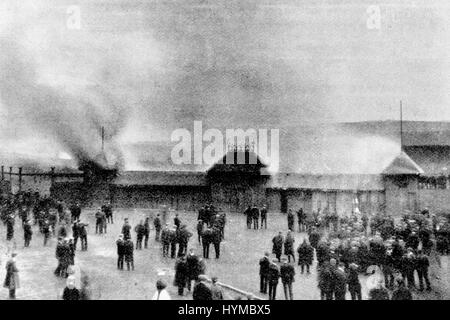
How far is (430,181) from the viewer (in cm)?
3784

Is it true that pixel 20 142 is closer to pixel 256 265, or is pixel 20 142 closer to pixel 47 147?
pixel 47 147

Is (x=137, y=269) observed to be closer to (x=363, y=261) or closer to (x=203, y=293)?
(x=203, y=293)

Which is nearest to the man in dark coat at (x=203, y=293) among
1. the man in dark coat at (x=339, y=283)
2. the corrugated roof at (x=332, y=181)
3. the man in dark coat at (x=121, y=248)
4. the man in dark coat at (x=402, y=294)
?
the man in dark coat at (x=339, y=283)

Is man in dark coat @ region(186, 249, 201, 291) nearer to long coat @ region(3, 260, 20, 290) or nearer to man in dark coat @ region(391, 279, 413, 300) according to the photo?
long coat @ region(3, 260, 20, 290)

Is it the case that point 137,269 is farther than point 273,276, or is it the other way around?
point 137,269

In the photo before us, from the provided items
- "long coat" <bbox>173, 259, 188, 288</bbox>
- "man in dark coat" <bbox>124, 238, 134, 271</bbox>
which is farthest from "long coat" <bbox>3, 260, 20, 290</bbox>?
"long coat" <bbox>173, 259, 188, 288</bbox>

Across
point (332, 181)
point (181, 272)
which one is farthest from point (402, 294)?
point (332, 181)

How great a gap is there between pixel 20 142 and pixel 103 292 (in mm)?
57044

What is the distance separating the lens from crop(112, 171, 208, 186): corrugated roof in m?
39.0

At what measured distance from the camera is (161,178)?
40438 mm

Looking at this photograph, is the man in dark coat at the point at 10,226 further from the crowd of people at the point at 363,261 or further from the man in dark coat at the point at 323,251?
the man in dark coat at the point at 323,251

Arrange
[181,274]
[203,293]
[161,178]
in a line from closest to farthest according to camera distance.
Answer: [203,293]
[181,274]
[161,178]

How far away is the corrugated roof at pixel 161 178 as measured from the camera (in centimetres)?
3900
